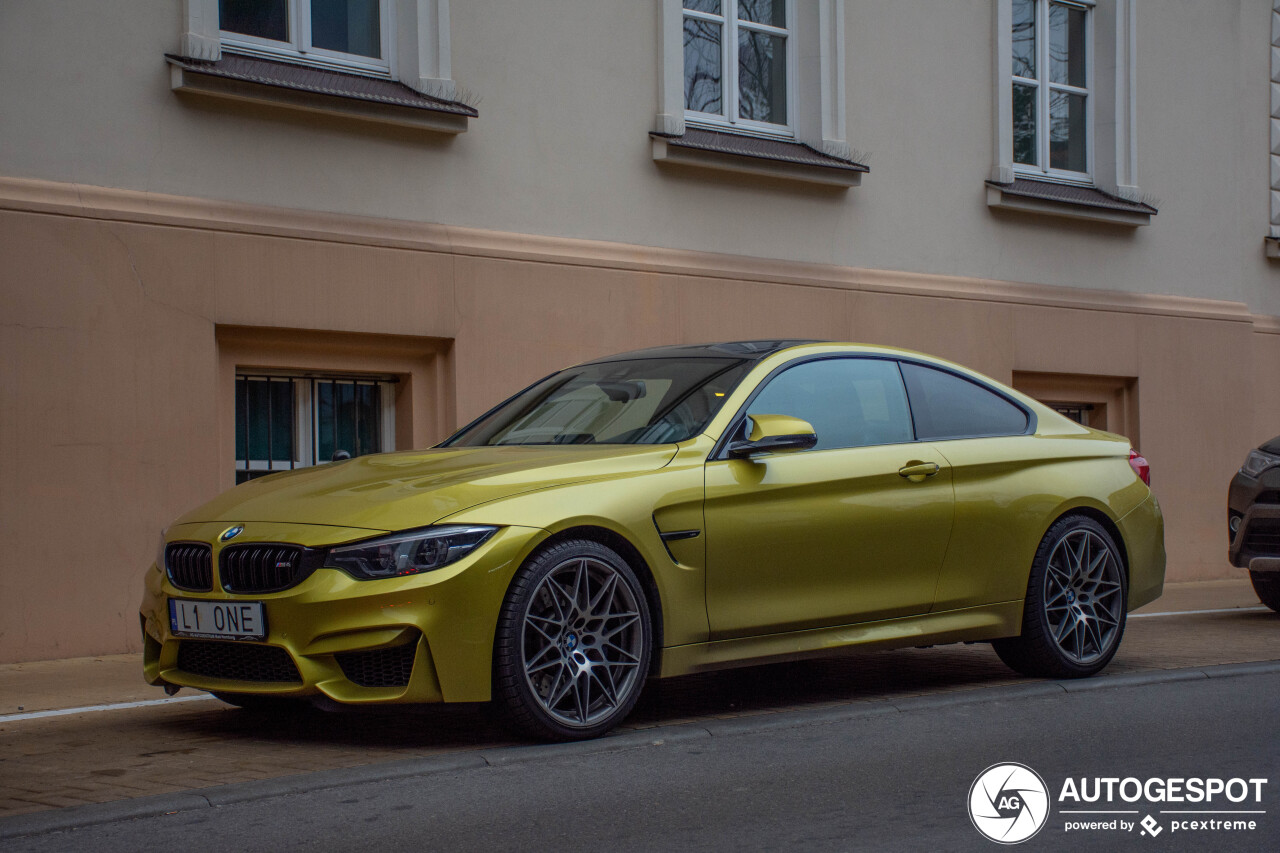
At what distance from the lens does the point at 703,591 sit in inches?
229

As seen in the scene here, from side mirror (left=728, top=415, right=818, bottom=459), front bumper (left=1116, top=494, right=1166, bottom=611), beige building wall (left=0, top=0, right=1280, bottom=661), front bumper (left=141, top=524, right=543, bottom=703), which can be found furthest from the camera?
beige building wall (left=0, top=0, right=1280, bottom=661)

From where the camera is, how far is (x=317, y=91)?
9.85 m

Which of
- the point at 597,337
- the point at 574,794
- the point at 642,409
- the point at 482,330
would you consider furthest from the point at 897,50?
the point at 574,794

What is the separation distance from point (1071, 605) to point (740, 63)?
23.3 feet

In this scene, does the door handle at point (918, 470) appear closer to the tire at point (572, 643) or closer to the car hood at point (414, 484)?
the car hood at point (414, 484)

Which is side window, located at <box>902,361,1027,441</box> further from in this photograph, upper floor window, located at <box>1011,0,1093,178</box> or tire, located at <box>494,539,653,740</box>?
upper floor window, located at <box>1011,0,1093,178</box>

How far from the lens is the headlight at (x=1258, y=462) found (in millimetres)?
10641

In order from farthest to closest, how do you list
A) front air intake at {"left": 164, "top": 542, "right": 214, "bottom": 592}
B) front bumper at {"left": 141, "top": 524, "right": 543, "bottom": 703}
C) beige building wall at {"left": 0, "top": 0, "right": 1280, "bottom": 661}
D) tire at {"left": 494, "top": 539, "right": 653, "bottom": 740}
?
beige building wall at {"left": 0, "top": 0, "right": 1280, "bottom": 661} → front air intake at {"left": 164, "top": 542, "right": 214, "bottom": 592} → tire at {"left": 494, "top": 539, "right": 653, "bottom": 740} → front bumper at {"left": 141, "top": 524, "right": 543, "bottom": 703}

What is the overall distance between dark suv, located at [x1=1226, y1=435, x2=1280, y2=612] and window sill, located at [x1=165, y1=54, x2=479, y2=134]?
6155 mm

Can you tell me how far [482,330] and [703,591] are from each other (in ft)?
17.2

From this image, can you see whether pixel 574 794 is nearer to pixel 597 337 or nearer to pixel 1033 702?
pixel 1033 702

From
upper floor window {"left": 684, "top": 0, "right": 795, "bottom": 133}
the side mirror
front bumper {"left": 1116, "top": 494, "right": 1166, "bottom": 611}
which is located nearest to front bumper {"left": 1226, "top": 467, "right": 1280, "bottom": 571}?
front bumper {"left": 1116, "top": 494, "right": 1166, "bottom": 611}

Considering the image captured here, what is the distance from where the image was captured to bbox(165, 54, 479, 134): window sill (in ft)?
31.0

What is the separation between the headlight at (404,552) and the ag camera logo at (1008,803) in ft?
6.12
